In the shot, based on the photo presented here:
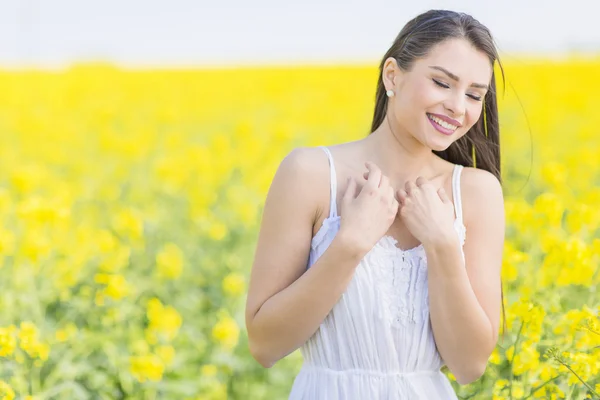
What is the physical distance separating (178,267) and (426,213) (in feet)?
6.86

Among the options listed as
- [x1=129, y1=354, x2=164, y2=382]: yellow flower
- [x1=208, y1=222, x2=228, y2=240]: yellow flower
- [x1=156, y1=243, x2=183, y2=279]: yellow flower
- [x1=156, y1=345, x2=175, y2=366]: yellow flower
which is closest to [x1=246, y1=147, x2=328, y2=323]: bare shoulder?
[x1=129, y1=354, x2=164, y2=382]: yellow flower

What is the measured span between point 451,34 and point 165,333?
1729mm

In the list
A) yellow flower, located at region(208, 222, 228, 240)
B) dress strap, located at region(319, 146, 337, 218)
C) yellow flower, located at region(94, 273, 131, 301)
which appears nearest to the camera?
dress strap, located at region(319, 146, 337, 218)

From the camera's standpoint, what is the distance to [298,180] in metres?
1.60

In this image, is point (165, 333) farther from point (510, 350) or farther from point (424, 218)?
point (424, 218)

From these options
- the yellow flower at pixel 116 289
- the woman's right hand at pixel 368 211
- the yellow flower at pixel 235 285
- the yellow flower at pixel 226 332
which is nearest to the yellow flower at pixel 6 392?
the woman's right hand at pixel 368 211

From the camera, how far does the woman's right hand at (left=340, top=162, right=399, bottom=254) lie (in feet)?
4.97

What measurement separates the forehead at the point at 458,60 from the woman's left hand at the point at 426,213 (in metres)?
0.21

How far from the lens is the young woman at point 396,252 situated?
1.55 m

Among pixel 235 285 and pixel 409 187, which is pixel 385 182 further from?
pixel 235 285

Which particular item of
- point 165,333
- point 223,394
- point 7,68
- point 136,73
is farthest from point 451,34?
point 7,68

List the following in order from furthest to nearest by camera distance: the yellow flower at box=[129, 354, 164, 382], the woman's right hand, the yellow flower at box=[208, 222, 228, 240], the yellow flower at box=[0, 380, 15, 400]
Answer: the yellow flower at box=[208, 222, 228, 240], the yellow flower at box=[129, 354, 164, 382], the yellow flower at box=[0, 380, 15, 400], the woman's right hand

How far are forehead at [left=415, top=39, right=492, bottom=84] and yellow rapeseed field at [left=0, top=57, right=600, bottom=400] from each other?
1.19 feet

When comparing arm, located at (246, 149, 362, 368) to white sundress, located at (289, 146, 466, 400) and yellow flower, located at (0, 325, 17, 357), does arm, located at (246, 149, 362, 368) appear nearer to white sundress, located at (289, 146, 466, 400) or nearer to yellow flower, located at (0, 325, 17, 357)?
white sundress, located at (289, 146, 466, 400)
